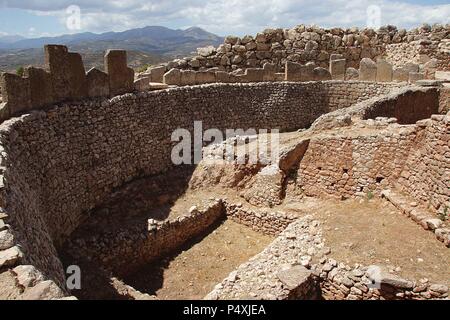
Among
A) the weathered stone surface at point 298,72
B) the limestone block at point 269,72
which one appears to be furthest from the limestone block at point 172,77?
the weathered stone surface at point 298,72

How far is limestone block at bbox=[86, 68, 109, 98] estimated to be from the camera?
10117 millimetres

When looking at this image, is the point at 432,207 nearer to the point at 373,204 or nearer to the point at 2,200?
the point at 373,204

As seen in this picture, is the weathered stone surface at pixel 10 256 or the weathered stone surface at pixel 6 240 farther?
the weathered stone surface at pixel 6 240

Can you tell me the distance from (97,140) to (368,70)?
11.0m

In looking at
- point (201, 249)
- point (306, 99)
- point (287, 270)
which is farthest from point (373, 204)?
point (306, 99)

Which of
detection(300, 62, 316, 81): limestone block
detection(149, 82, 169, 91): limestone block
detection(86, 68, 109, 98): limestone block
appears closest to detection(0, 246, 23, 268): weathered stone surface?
detection(86, 68, 109, 98): limestone block

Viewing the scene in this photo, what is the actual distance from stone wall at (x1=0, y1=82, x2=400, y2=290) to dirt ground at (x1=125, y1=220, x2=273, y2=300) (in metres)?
2.13

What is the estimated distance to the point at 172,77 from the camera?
13539mm

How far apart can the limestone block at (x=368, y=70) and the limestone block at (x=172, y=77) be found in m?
7.27

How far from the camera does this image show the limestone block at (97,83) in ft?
33.2

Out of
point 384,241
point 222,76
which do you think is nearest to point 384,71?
point 222,76

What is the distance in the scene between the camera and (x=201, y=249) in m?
10.2

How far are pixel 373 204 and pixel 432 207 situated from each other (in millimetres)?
1411

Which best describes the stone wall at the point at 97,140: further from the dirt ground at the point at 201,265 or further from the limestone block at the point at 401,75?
the dirt ground at the point at 201,265
